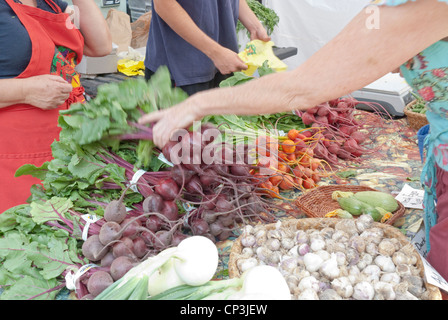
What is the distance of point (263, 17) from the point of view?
4664 mm

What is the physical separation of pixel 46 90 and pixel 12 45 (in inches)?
9.6

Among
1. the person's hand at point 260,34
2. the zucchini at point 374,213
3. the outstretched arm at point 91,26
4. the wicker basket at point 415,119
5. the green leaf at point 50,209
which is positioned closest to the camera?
the green leaf at point 50,209

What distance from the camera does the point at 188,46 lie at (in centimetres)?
259

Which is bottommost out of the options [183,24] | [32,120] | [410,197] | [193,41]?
[410,197]

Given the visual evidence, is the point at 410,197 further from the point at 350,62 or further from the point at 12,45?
the point at 12,45

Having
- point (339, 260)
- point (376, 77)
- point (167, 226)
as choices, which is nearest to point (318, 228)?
point (339, 260)

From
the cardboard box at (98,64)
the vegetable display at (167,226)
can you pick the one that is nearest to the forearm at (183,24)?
the vegetable display at (167,226)

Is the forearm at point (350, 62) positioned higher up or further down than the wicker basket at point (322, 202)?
higher up

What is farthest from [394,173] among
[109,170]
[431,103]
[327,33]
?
[327,33]

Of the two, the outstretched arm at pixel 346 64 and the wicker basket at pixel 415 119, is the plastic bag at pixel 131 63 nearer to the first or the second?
the wicker basket at pixel 415 119

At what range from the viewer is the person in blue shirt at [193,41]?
2.38m

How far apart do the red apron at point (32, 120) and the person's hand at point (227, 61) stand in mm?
839

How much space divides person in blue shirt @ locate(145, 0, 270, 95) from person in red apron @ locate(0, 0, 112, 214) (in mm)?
595

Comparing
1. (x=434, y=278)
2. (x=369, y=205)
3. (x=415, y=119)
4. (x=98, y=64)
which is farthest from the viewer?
(x=98, y=64)
